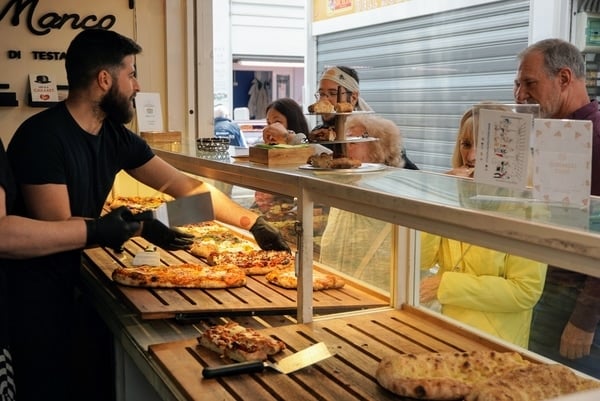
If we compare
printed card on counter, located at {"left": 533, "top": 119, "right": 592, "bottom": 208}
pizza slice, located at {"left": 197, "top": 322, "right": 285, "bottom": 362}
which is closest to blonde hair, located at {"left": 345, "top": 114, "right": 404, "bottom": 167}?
pizza slice, located at {"left": 197, "top": 322, "right": 285, "bottom": 362}

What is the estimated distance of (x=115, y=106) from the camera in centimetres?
290

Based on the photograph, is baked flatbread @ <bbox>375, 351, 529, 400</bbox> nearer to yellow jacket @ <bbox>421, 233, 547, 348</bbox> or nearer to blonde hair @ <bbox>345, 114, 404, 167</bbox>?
yellow jacket @ <bbox>421, 233, 547, 348</bbox>

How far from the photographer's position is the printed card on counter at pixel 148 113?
412cm

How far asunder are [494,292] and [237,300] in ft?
3.00

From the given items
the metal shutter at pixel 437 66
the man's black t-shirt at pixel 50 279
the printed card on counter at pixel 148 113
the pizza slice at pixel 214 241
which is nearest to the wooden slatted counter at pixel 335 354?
the man's black t-shirt at pixel 50 279

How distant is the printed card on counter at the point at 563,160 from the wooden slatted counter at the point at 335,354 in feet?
2.09

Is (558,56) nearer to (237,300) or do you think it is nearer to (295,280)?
(295,280)

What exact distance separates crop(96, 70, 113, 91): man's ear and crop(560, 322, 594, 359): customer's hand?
2.06 metres

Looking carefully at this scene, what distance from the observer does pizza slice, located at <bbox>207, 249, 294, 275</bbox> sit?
9.19 ft

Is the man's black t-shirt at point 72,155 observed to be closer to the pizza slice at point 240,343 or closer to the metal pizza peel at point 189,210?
the metal pizza peel at point 189,210

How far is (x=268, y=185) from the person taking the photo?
7.63ft

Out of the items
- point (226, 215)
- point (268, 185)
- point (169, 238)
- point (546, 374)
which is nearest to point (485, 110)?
point (546, 374)

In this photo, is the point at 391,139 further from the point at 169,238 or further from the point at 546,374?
the point at 546,374

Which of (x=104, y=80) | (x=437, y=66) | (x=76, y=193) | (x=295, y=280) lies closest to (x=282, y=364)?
(x=295, y=280)
